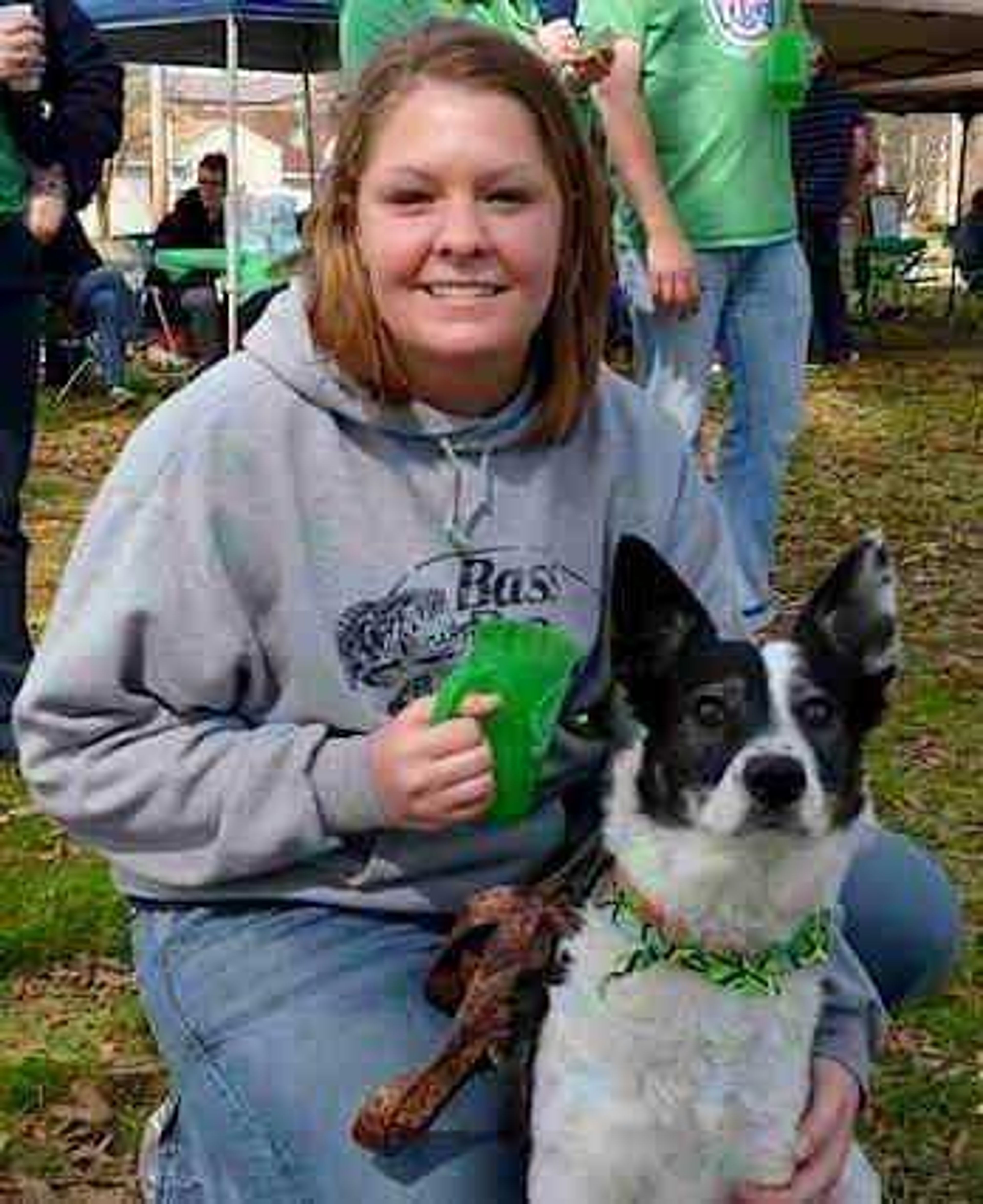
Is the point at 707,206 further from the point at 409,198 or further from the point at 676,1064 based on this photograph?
the point at 676,1064

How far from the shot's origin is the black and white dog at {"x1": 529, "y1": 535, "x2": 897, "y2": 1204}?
2027 mm

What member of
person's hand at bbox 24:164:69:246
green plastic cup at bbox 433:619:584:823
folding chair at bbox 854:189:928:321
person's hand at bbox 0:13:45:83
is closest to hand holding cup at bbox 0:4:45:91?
person's hand at bbox 0:13:45:83

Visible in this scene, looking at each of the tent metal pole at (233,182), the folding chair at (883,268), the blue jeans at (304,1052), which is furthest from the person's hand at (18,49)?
the folding chair at (883,268)

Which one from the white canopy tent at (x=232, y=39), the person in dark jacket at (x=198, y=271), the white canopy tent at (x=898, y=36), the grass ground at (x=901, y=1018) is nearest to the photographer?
the grass ground at (x=901, y=1018)

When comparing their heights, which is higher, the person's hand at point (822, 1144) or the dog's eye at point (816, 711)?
the dog's eye at point (816, 711)

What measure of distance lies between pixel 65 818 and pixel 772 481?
314 cm

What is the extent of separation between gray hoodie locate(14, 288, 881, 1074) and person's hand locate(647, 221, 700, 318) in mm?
2194

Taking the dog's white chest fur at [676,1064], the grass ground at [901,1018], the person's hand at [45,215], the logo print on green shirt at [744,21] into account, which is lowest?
the grass ground at [901,1018]

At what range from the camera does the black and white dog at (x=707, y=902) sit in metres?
2.03

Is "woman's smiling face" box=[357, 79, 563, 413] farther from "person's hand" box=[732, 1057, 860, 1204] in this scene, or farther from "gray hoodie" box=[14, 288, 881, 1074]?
"person's hand" box=[732, 1057, 860, 1204]

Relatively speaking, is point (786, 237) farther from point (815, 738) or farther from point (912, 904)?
point (815, 738)

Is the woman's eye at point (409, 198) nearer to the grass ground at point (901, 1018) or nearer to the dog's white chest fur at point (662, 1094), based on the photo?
the dog's white chest fur at point (662, 1094)

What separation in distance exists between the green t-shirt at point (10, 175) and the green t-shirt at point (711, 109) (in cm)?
137

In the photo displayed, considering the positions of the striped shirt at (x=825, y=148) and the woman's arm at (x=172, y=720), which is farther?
the striped shirt at (x=825, y=148)
